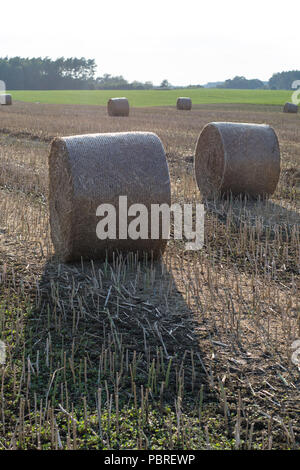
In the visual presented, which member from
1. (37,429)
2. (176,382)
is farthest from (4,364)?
(176,382)

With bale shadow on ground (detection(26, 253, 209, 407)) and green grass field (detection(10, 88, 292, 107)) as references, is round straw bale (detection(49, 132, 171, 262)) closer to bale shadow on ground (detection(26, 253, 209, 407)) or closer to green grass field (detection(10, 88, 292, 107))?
bale shadow on ground (detection(26, 253, 209, 407))

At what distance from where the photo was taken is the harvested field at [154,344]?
10.6ft

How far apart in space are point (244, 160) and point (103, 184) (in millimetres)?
3683

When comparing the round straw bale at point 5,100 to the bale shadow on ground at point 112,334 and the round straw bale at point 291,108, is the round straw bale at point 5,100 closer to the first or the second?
the round straw bale at point 291,108

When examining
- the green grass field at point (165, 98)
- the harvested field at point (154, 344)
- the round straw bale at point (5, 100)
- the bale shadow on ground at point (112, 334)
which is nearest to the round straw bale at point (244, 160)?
the harvested field at point (154, 344)

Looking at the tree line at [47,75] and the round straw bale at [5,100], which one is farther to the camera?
the tree line at [47,75]

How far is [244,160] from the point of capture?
864 centimetres

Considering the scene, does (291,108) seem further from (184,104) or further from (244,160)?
(244,160)

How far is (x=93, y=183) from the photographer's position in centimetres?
553

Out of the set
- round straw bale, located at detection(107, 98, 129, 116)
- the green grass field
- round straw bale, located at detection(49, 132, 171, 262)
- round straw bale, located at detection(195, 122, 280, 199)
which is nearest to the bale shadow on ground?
Result: round straw bale, located at detection(49, 132, 171, 262)

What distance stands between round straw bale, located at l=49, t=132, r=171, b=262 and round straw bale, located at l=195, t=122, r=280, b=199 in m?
3.05

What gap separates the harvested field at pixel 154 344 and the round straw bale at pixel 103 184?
8.7 inches

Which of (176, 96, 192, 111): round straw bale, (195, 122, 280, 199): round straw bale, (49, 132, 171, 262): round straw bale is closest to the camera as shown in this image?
(49, 132, 171, 262): round straw bale

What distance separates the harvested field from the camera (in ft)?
10.6
